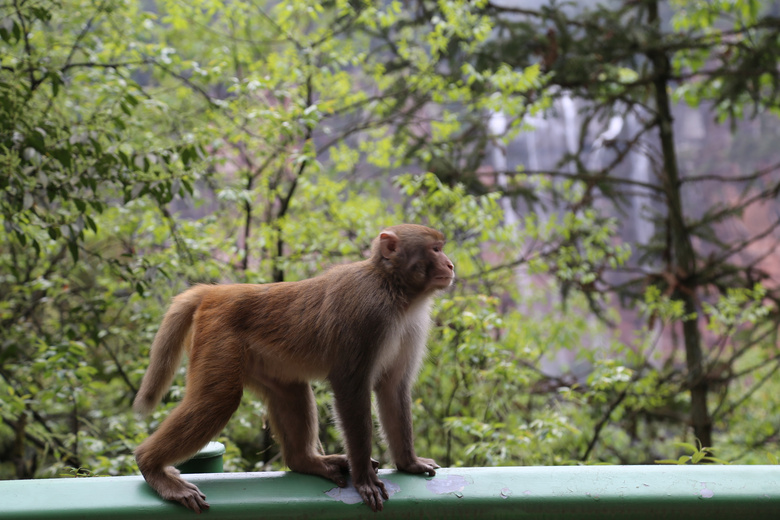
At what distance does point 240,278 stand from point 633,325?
1929 cm

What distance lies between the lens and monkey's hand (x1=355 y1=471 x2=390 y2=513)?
1.90 m

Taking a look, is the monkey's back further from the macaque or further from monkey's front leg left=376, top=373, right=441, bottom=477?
monkey's front leg left=376, top=373, right=441, bottom=477

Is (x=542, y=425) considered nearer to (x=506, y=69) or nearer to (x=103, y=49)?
(x=506, y=69)

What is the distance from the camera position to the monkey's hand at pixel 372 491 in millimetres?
1896

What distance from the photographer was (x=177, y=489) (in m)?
1.88

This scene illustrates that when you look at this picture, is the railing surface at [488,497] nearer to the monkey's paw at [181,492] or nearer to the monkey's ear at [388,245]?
the monkey's paw at [181,492]

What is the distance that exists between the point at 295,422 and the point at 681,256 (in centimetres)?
555

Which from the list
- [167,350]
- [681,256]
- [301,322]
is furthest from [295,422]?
[681,256]

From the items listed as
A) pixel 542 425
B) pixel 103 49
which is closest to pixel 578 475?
pixel 542 425

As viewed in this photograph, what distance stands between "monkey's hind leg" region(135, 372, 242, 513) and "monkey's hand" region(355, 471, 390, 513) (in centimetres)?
52

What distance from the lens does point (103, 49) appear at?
5.38 m

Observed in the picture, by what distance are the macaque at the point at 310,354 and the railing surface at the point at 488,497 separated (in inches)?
8.1

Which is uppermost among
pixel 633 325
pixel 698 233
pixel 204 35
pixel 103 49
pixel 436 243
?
pixel 204 35

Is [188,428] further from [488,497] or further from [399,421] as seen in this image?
[488,497]
